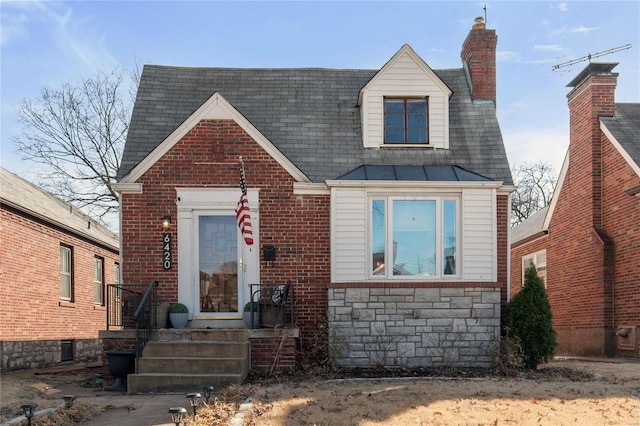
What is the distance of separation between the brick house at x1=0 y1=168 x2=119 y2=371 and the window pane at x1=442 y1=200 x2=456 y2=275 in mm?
8662

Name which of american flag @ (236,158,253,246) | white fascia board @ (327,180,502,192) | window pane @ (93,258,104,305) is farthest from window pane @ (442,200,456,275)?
window pane @ (93,258,104,305)

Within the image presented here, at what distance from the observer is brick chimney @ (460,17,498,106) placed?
43.5 feet

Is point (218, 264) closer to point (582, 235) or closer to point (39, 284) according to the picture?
point (39, 284)

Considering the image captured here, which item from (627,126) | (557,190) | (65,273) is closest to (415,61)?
(627,126)

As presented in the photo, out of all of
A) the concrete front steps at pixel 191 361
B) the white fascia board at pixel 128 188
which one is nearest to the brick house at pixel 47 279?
the white fascia board at pixel 128 188

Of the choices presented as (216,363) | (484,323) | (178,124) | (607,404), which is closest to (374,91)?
(178,124)

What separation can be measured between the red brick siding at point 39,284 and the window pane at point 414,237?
7.95 meters

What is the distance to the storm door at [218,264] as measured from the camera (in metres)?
11.4

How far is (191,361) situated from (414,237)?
460 centimetres

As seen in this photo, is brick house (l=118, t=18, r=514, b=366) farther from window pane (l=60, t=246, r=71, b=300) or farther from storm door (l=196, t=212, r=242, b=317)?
window pane (l=60, t=246, r=71, b=300)

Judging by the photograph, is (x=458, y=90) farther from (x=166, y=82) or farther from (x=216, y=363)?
(x=216, y=363)

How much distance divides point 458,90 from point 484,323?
522cm

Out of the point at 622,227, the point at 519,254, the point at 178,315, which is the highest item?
the point at 622,227

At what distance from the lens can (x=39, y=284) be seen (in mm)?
14133
